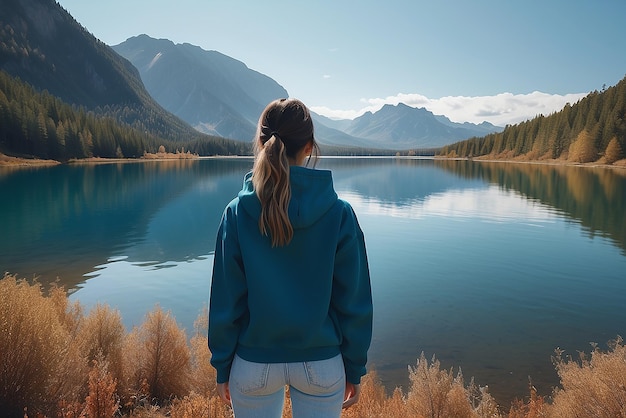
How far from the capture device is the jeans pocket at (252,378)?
2.31 m

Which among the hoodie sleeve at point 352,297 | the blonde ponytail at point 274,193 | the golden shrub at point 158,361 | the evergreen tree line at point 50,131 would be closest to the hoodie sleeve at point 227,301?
the blonde ponytail at point 274,193

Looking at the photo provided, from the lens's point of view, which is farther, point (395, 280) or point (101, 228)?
point (101, 228)

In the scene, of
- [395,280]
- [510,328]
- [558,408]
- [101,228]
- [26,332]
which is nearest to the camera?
[26,332]

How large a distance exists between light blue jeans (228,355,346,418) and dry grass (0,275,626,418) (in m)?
2.18

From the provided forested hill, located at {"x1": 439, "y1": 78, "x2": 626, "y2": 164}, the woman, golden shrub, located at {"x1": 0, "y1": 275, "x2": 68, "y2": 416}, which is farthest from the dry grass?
forested hill, located at {"x1": 439, "y1": 78, "x2": 626, "y2": 164}

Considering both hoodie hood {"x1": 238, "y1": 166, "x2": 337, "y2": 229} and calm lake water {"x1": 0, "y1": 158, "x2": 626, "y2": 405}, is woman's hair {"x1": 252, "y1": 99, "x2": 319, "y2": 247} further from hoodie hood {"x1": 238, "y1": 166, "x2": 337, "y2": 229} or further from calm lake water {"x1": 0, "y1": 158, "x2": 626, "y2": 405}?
calm lake water {"x1": 0, "y1": 158, "x2": 626, "y2": 405}

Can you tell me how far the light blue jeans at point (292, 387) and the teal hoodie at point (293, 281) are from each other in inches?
1.9

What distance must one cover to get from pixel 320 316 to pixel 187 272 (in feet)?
46.9

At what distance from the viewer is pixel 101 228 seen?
2416 cm

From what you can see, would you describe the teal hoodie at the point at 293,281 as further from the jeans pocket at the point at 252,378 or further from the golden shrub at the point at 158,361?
the golden shrub at the point at 158,361

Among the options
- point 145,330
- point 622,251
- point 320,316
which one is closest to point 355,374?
point 320,316

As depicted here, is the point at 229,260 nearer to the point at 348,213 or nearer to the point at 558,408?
the point at 348,213

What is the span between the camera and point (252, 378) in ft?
7.59

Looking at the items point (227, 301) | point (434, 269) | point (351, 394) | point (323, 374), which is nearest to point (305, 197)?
point (227, 301)
